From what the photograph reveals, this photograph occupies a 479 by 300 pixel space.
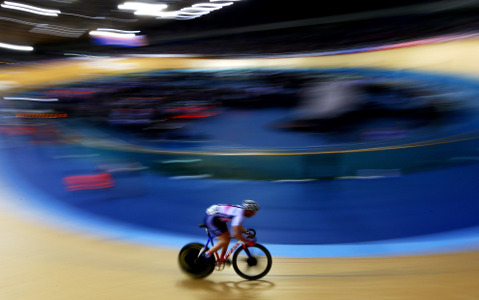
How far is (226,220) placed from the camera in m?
3.35

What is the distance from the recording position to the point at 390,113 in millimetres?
11016

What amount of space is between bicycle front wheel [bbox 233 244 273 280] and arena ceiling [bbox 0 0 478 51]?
1736 centimetres

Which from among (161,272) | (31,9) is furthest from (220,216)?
(31,9)

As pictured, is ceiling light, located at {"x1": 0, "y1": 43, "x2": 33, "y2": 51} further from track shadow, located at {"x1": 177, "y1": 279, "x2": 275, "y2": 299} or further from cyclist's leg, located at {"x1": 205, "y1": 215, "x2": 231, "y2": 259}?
track shadow, located at {"x1": 177, "y1": 279, "x2": 275, "y2": 299}

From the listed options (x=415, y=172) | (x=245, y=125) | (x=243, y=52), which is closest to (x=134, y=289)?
(x=415, y=172)

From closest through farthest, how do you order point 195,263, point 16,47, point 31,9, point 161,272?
point 195,263
point 161,272
point 31,9
point 16,47

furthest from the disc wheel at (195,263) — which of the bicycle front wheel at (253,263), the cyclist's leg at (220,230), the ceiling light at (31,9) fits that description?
the ceiling light at (31,9)

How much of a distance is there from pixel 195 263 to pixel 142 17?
20.6 metres

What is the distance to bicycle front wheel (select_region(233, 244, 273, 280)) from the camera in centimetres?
332

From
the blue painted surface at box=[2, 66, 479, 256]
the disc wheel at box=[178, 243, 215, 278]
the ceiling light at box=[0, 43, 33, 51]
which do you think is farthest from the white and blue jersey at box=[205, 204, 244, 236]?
the ceiling light at box=[0, 43, 33, 51]

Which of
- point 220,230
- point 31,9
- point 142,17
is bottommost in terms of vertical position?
point 220,230

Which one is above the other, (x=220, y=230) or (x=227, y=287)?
(x=220, y=230)

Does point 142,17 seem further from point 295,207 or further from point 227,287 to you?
point 227,287

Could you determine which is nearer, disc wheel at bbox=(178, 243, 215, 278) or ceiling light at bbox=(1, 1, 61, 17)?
disc wheel at bbox=(178, 243, 215, 278)
